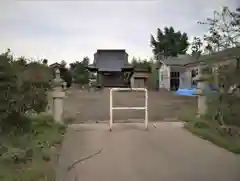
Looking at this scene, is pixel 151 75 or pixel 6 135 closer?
pixel 6 135

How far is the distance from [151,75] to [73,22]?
2181cm

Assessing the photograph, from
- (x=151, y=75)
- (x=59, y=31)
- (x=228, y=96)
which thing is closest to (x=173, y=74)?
(x=151, y=75)

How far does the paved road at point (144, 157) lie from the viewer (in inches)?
126

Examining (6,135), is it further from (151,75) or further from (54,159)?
(151,75)

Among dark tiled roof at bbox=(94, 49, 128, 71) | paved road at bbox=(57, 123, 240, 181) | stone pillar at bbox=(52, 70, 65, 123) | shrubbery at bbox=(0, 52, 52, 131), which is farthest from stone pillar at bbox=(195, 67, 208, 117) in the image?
dark tiled roof at bbox=(94, 49, 128, 71)

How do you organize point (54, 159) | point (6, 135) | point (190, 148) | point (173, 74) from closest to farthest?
point (54, 159) → point (6, 135) → point (190, 148) → point (173, 74)

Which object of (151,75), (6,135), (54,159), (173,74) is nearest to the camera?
(54,159)

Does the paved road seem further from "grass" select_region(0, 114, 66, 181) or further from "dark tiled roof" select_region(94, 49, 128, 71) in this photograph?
"dark tiled roof" select_region(94, 49, 128, 71)

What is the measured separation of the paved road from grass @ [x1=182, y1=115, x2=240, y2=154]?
13cm

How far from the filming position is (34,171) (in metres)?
2.99

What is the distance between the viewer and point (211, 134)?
4.94 meters

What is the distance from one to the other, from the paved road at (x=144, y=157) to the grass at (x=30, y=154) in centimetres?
17

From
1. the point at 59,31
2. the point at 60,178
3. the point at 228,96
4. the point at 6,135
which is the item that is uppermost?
the point at 59,31

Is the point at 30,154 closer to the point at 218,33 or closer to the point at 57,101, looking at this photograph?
the point at 57,101
